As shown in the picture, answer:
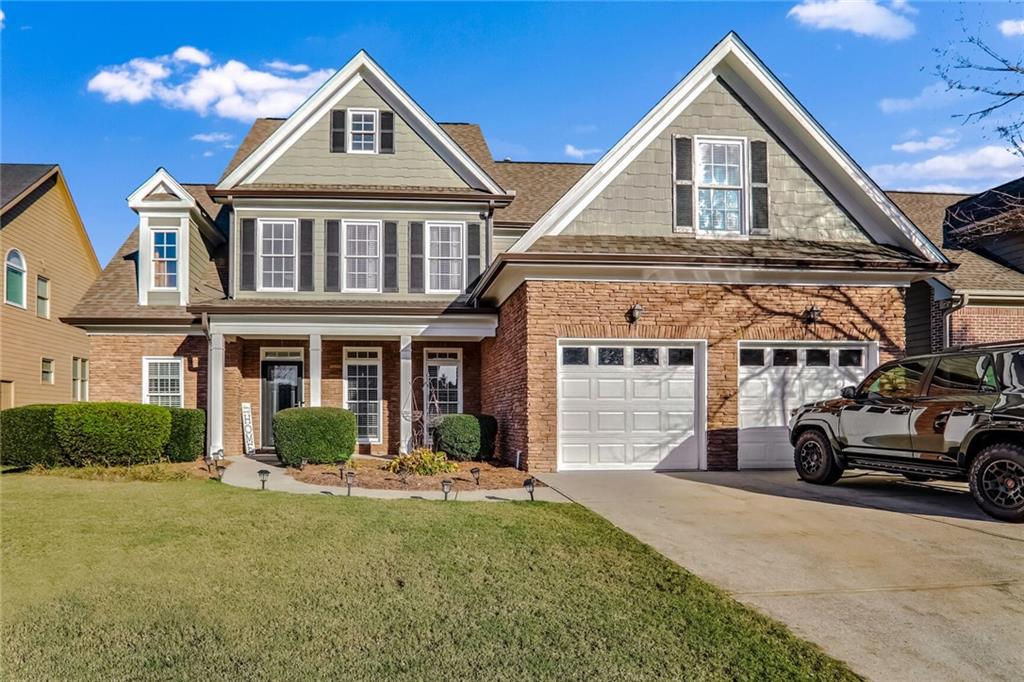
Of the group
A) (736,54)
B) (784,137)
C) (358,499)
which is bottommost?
(358,499)

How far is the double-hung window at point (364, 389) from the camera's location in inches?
695

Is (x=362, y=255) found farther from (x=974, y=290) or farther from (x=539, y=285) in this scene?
(x=974, y=290)

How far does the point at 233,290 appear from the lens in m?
16.5

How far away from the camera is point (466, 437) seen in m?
14.2

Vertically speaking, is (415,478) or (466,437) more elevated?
(466,437)

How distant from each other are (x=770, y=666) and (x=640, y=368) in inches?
347

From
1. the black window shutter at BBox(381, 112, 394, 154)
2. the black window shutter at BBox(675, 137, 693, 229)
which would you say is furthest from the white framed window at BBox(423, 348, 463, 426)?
the black window shutter at BBox(675, 137, 693, 229)

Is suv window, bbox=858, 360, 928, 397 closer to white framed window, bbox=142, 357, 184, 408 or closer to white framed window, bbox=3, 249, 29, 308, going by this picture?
white framed window, bbox=142, 357, 184, 408

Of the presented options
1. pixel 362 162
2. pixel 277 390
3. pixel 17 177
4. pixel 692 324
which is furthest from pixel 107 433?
pixel 692 324

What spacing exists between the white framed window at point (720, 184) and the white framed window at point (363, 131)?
25.8ft

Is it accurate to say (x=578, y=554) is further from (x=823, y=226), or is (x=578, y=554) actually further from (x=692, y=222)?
(x=823, y=226)

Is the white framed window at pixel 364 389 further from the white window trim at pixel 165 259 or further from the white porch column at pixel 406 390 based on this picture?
the white window trim at pixel 165 259

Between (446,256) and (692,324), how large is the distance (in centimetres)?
672

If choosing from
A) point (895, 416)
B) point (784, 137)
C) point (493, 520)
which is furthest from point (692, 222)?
point (493, 520)
